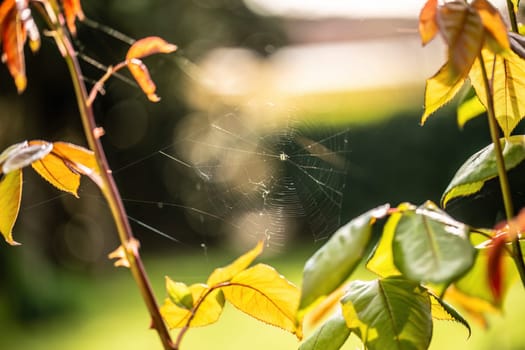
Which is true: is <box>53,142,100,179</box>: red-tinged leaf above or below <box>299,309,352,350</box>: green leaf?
above

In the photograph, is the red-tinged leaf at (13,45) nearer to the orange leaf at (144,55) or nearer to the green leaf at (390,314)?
the orange leaf at (144,55)

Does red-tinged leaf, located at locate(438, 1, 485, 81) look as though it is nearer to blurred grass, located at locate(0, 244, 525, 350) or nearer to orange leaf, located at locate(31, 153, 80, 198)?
orange leaf, located at locate(31, 153, 80, 198)

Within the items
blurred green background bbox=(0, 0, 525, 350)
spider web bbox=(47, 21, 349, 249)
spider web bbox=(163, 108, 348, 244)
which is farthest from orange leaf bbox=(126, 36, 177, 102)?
blurred green background bbox=(0, 0, 525, 350)

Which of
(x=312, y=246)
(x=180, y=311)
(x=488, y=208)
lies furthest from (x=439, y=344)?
(x=180, y=311)

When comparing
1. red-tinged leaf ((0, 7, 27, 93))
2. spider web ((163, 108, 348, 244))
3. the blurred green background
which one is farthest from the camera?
the blurred green background

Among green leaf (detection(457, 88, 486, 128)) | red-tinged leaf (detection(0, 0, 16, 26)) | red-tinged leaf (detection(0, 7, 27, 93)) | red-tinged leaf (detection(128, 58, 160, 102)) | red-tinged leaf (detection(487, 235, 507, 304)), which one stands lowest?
red-tinged leaf (detection(487, 235, 507, 304))

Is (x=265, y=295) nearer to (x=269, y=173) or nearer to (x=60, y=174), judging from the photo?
(x=60, y=174)
